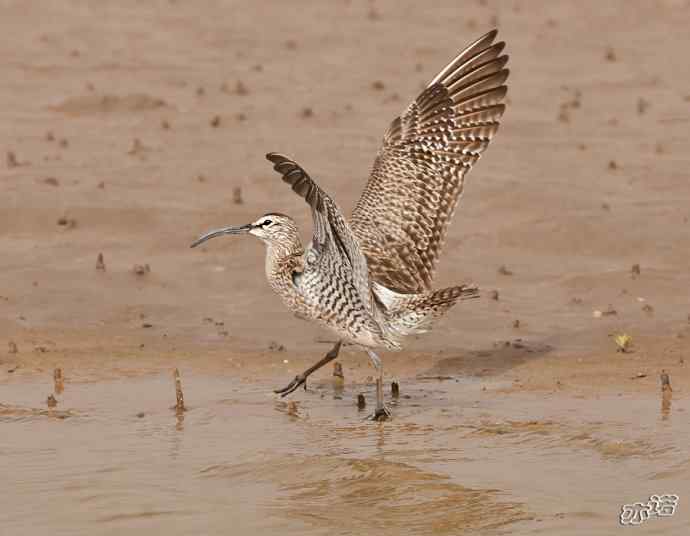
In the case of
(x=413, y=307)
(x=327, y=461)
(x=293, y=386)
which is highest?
(x=413, y=307)

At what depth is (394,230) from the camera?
30.5ft

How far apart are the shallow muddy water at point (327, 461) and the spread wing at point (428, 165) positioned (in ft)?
2.97

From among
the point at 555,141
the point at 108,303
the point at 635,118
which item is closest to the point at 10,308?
the point at 108,303

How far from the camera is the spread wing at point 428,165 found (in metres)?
9.17

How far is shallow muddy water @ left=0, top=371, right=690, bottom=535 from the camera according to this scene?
722 centimetres

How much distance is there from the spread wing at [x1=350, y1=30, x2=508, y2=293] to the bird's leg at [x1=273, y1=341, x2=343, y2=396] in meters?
0.68

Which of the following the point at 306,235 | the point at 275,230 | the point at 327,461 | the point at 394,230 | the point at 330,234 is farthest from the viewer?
the point at 306,235

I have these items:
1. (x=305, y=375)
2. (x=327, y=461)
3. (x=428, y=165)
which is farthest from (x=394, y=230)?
(x=327, y=461)

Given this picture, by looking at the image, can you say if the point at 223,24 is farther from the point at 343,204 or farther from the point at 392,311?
the point at 392,311

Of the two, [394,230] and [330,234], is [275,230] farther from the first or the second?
[330,234]

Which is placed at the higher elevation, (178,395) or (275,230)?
(275,230)

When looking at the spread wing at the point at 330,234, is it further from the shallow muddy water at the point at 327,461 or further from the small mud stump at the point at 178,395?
the small mud stump at the point at 178,395

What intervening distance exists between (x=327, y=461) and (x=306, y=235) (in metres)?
4.32

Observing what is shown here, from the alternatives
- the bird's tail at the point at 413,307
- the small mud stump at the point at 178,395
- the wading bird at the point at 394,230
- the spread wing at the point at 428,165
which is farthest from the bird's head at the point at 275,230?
the small mud stump at the point at 178,395
